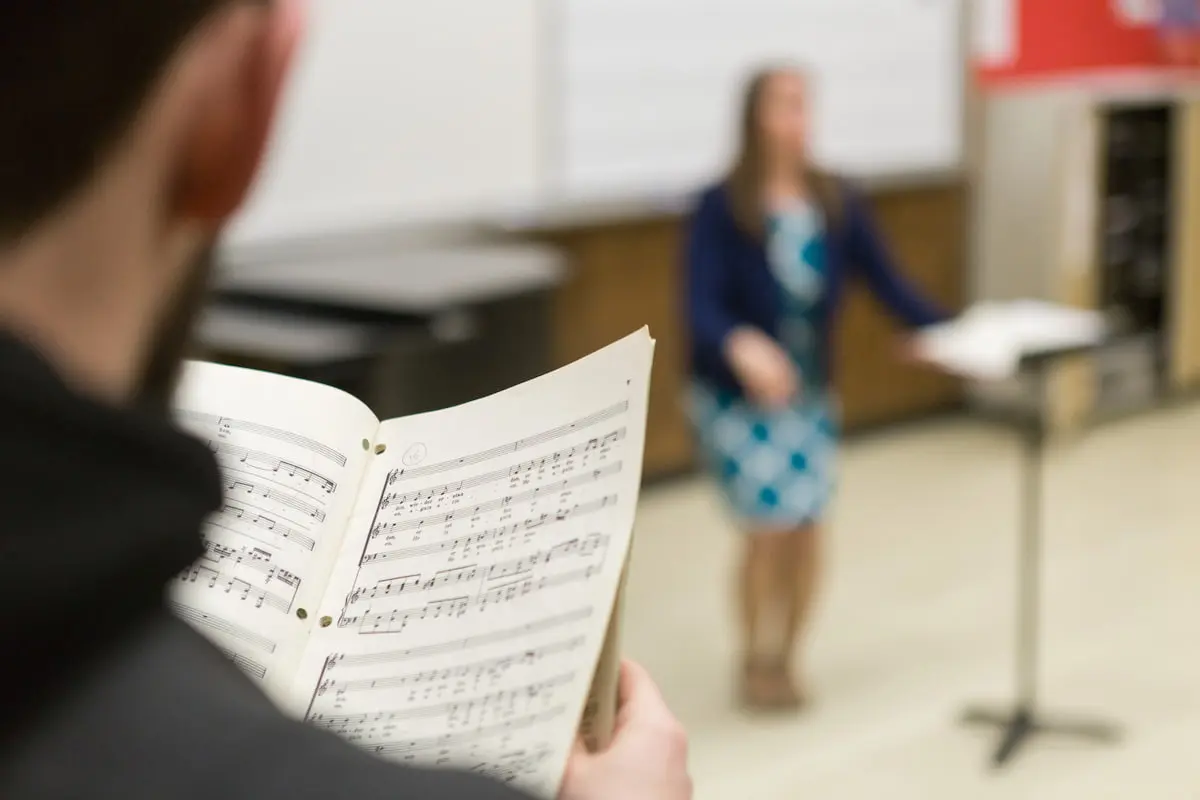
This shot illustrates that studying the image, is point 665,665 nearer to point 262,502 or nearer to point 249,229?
point 249,229

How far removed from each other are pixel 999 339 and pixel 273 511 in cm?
247

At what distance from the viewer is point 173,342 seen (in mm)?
527

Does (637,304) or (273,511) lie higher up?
(273,511)

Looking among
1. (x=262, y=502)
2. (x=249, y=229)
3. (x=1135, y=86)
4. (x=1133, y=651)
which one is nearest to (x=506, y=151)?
(x=249, y=229)

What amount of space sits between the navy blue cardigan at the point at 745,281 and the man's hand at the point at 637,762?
2384 mm

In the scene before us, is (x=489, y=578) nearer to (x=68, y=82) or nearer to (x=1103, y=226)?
(x=68, y=82)

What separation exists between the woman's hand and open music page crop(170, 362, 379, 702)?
2136mm

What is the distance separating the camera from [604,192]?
507cm

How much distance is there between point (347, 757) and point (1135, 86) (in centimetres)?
613

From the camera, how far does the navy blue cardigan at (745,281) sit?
10.8 feet

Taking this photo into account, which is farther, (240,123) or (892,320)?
(892,320)

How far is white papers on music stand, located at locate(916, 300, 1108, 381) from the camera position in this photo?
9.95 ft

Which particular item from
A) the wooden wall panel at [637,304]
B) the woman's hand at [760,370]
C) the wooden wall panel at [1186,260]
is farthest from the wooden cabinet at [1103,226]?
the woman's hand at [760,370]

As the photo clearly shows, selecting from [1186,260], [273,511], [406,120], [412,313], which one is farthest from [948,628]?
[273,511]
